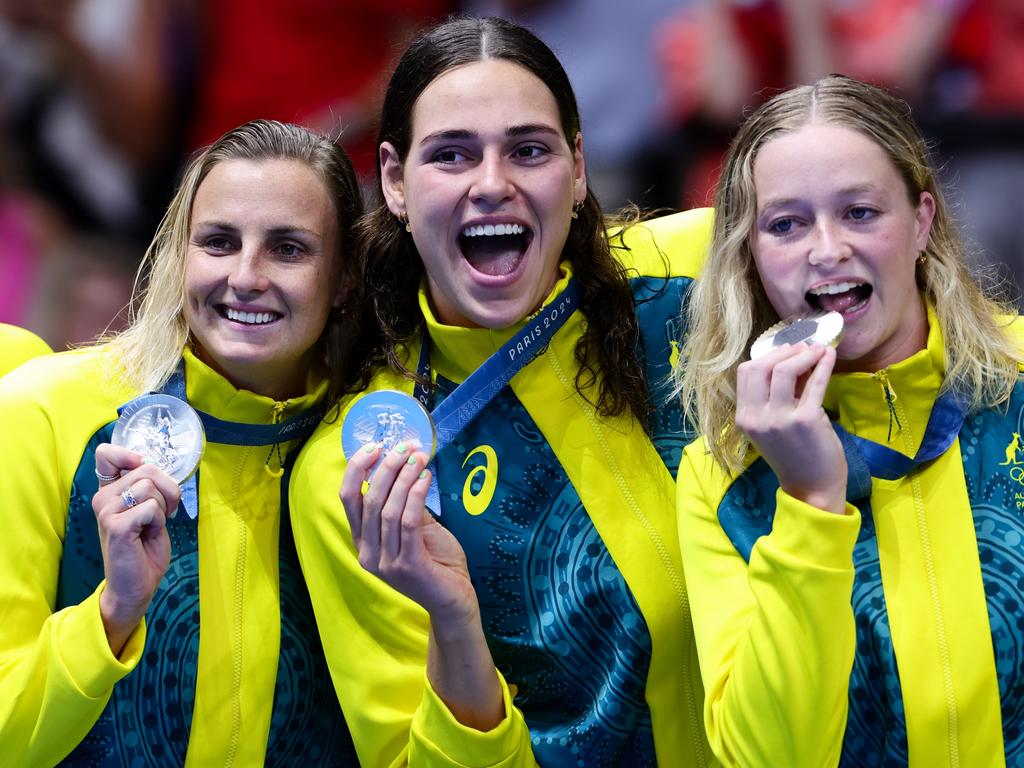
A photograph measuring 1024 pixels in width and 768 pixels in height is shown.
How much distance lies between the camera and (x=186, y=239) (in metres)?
2.96

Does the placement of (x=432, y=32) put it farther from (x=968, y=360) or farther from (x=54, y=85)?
(x=54, y=85)

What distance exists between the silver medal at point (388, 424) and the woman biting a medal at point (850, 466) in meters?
0.49

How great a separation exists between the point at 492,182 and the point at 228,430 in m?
0.70

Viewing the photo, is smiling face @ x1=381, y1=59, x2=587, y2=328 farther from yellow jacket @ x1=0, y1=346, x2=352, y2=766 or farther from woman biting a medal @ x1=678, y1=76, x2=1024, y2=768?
yellow jacket @ x1=0, y1=346, x2=352, y2=766

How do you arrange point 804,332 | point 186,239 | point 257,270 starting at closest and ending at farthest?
point 804,332 → point 257,270 → point 186,239

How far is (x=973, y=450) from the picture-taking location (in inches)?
98.6

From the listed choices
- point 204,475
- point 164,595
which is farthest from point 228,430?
point 164,595

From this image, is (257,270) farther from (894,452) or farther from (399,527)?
(894,452)

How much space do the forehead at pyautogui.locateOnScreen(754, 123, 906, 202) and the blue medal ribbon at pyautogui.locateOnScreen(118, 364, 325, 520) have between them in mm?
1041

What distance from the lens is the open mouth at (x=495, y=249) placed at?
2.79 m

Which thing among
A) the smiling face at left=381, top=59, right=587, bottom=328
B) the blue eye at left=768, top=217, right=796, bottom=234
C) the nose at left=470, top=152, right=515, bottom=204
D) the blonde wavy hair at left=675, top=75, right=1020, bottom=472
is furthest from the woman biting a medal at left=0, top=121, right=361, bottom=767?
the blue eye at left=768, top=217, right=796, bottom=234

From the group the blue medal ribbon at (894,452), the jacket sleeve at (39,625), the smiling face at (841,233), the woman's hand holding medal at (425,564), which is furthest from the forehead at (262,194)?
the blue medal ribbon at (894,452)

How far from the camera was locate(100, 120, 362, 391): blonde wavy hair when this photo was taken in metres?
2.88

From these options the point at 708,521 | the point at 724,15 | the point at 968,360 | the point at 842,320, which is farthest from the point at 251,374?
the point at 724,15
